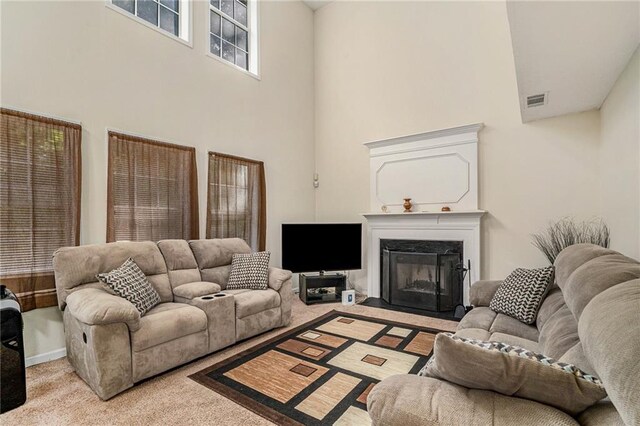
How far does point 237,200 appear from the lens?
15.1 ft

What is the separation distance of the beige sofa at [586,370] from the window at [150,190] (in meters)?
3.31

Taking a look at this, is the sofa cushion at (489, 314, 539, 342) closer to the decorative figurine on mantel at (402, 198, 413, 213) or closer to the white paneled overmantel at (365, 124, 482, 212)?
the white paneled overmantel at (365, 124, 482, 212)

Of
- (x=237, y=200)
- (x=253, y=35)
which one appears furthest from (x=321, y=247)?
(x=253, y=35)

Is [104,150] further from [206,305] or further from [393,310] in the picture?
[393,310]

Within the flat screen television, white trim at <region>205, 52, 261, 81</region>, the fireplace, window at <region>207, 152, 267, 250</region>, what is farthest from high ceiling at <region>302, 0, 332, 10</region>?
the fireplace

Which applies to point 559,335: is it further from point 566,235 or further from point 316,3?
point 316,3

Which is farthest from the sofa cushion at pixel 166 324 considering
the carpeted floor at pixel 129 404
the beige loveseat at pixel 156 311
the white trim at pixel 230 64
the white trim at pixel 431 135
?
the white trim at pixel 431 135

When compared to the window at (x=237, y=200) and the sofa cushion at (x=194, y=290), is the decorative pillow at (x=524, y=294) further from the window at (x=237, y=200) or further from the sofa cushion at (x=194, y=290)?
the window at (x=237, y=200)

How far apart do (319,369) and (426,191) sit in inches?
122

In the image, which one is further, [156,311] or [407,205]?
[407,205]

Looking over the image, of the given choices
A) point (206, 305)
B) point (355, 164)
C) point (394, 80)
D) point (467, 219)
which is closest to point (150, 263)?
point (206, 305)

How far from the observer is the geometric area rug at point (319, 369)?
6.82 feet

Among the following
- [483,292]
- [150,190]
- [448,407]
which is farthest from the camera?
[150,190]

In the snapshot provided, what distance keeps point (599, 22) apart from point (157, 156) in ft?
13.4
